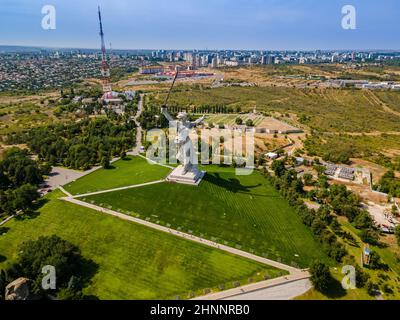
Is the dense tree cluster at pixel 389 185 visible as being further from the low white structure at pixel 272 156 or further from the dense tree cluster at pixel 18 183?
the dense tree cluster at pixel 18 183

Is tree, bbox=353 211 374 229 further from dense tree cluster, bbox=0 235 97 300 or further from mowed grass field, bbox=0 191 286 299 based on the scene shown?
dense tree cluster, bbox=0 235 97 300

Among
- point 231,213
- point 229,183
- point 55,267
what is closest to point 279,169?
point 229,183

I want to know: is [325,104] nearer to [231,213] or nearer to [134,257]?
[231,213]

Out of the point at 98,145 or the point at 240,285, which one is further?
the point at 98,145

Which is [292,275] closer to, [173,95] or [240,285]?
[240,285]

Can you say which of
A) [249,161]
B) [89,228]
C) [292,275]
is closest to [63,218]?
[89,228]
